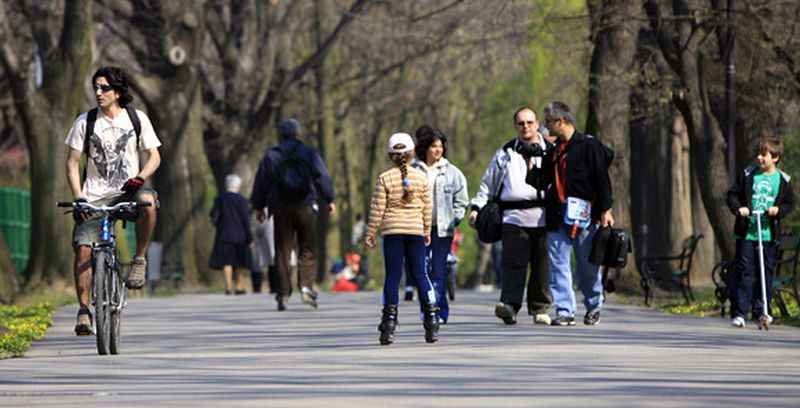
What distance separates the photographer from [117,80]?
1460 centimetres

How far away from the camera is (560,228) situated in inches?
681

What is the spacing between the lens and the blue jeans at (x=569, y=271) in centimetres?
1708

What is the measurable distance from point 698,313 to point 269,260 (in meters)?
11.0

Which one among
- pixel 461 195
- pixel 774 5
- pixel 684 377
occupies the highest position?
pixel 774 5

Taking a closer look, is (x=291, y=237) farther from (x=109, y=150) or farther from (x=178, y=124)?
(x=178, y=124)

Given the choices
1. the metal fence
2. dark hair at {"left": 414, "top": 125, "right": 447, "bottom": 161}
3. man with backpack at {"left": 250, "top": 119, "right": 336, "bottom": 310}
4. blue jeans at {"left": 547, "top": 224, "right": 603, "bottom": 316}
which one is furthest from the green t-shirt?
the metal fence

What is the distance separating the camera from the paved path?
10133mm

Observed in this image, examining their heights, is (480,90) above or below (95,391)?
above

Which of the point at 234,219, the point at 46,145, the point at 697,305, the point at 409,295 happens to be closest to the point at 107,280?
the point at 697,305

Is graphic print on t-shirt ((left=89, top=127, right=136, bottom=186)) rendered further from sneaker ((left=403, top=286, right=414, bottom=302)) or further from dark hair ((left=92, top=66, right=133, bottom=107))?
sneaker ((left=403, top=286, right=414, bottom=302))

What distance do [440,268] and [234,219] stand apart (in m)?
12.8

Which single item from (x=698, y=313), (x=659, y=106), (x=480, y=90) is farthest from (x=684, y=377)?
(x=480, y=90)

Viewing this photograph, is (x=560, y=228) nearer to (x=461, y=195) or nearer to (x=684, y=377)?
(x=461, y=195)

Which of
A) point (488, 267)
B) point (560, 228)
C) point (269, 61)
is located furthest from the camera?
point (488, 267)
